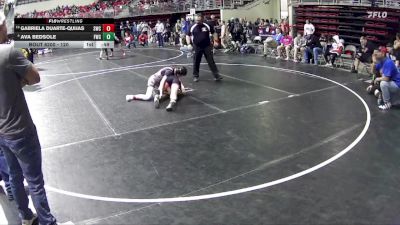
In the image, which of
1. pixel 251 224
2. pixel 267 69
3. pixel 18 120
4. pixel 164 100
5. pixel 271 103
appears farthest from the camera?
pixel 267 69

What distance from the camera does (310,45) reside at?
14141mm

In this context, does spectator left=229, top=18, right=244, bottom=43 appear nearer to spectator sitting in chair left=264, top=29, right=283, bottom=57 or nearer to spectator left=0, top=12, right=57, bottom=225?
spectator sitting in chair left=264, top=29, right=283, bottom=57

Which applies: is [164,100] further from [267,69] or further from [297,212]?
[297,212]

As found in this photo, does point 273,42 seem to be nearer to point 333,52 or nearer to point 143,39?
point 333,52

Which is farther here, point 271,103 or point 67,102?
point 67,102

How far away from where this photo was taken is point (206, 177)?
5527 mm

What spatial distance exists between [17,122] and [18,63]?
0.54 m

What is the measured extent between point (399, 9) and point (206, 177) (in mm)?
12434

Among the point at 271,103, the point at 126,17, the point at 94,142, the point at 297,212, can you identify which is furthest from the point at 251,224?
the point at 126,17

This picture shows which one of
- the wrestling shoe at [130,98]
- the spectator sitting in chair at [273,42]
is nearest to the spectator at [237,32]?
the spectator sitting in chair at [273,42]

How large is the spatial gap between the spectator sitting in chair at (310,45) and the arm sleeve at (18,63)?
11542 mm

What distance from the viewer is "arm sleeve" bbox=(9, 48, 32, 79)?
3.60 m
